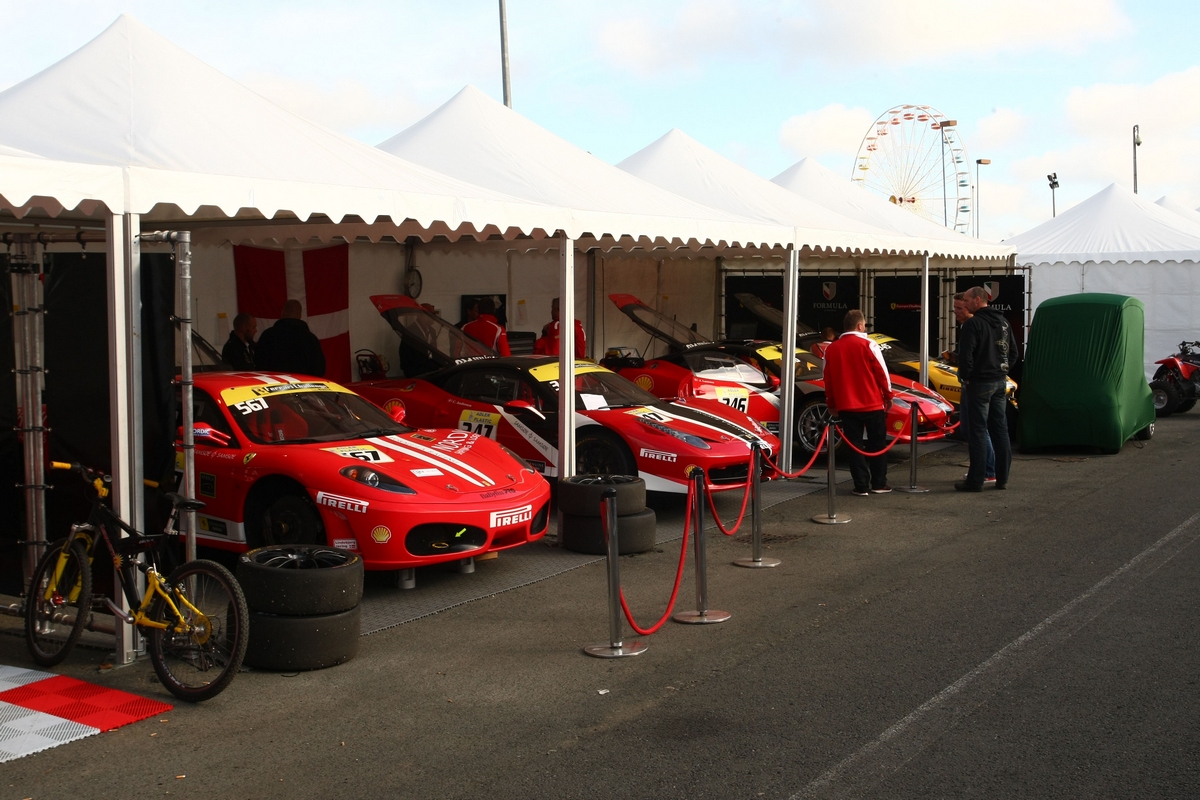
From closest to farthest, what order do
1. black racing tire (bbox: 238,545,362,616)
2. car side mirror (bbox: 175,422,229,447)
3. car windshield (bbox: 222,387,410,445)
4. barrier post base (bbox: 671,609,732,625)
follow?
black racing tire (bbox: 238,545,362,616) → barrier post base (bbox: 671,609,732,625) → car side mirror (bbox: 175,422,229,447) → car windshield (bbox: 222,387,410,445)

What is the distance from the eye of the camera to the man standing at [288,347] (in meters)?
10.7

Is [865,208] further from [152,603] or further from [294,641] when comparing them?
[152,603]

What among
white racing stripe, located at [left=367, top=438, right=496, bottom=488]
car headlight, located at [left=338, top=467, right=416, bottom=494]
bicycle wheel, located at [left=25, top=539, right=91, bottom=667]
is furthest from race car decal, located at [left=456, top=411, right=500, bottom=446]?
bicycle wheel, located at [left=25, top=539, right=91, bottom=667]

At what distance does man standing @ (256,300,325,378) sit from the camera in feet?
35.1

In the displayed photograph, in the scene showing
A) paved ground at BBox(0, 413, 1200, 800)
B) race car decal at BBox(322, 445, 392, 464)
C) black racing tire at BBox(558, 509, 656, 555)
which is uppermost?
race car decal at BBox(322, 445, 392, 464)

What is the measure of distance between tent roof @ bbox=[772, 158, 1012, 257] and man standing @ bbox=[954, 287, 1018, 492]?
501 centimetres

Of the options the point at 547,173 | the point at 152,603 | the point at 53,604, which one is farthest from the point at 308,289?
the point at 152,603

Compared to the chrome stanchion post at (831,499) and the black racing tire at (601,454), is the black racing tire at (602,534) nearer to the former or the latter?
the black racing tire at (601,454)

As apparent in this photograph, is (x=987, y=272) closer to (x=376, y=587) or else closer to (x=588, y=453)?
(x=588, y=453)

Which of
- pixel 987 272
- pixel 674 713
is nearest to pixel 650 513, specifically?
pixel 674 713

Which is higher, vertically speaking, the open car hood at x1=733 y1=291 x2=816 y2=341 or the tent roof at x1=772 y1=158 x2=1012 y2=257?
the tent roof at x1=772 y1=158 x2=1012 y2=257

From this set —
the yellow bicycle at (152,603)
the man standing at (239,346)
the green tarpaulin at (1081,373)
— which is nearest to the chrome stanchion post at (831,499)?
the green tarpaulin at (1081,373)

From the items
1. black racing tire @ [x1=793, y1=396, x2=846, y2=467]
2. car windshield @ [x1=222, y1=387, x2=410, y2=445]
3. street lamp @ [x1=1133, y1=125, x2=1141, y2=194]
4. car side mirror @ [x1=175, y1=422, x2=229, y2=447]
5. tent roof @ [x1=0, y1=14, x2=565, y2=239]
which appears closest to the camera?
tent roof @ [x1=0, y1=14, x2=565, y2=239]

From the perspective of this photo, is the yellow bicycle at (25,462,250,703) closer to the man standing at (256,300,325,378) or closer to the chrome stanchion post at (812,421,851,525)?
the man standing at (256,300,325,378)
